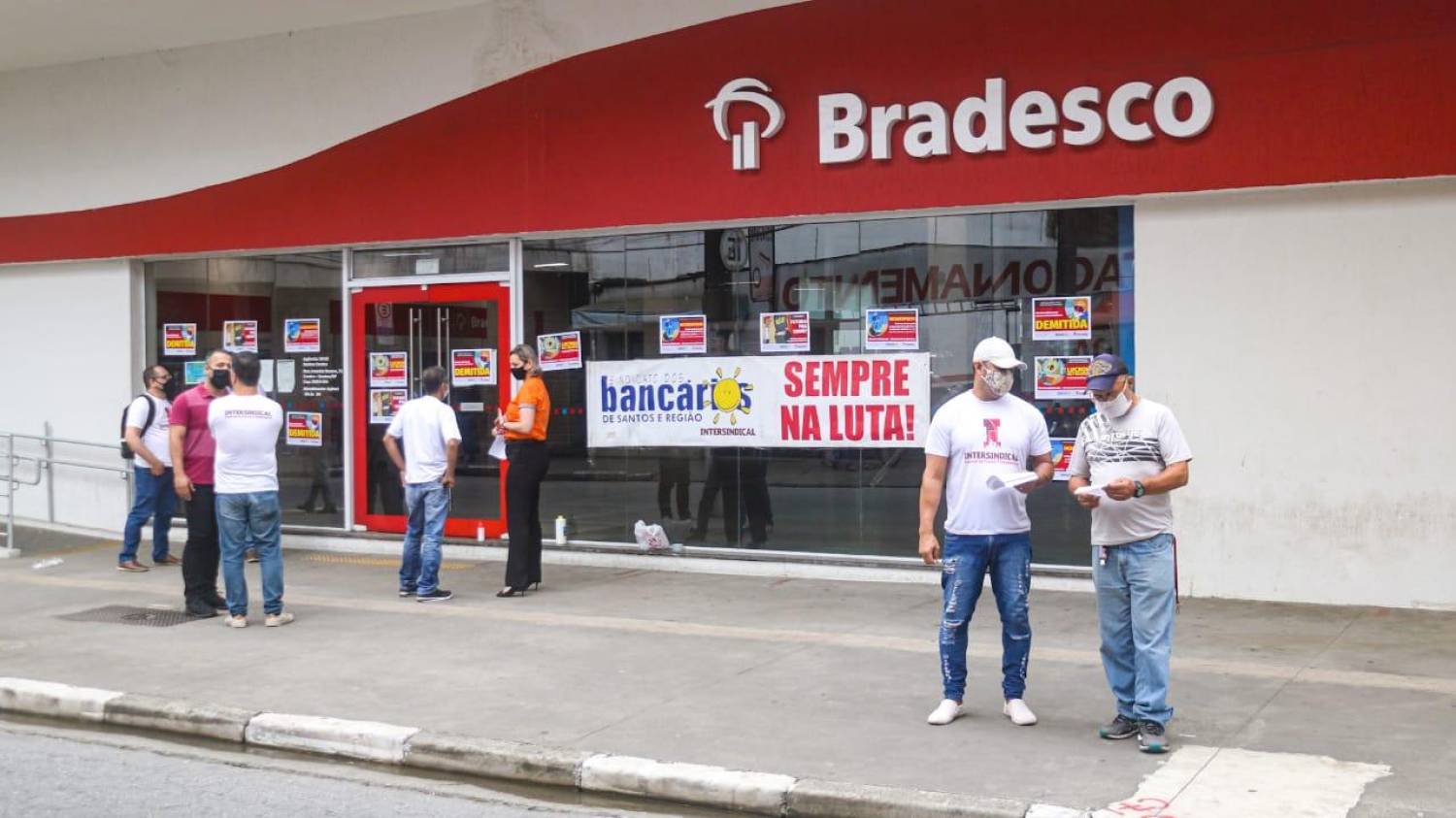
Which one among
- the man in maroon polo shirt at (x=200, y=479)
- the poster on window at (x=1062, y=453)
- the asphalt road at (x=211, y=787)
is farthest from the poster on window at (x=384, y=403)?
the asphalt road at (x=211, y=787)

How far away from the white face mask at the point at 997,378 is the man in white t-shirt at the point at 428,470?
5111 mm

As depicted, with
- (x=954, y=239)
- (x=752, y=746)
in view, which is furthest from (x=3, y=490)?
(x=752, y=746)

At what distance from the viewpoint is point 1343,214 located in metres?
10.2

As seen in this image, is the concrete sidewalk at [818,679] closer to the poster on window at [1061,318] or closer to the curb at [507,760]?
the curb at [507,760]

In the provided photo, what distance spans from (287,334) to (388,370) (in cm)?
137

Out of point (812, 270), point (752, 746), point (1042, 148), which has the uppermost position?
point (1042, 148)

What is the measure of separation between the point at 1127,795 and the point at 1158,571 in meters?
1.18

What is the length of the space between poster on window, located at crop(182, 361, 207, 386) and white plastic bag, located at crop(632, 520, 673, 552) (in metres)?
5.53

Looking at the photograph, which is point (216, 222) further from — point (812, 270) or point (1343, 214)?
point (1343, 214)

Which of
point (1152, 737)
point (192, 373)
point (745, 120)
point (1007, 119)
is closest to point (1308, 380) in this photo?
point (1007, 119)

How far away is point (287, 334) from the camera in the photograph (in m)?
14.9

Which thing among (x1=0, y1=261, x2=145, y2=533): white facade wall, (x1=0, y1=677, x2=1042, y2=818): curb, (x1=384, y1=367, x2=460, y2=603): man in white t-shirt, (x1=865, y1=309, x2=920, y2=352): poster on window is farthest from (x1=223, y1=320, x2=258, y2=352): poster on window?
(x1=0, y1=677, x2=1042, y2=818): curb

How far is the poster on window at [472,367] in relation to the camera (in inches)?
538

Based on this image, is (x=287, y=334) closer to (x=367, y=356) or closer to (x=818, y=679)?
(x=367, y=356)
